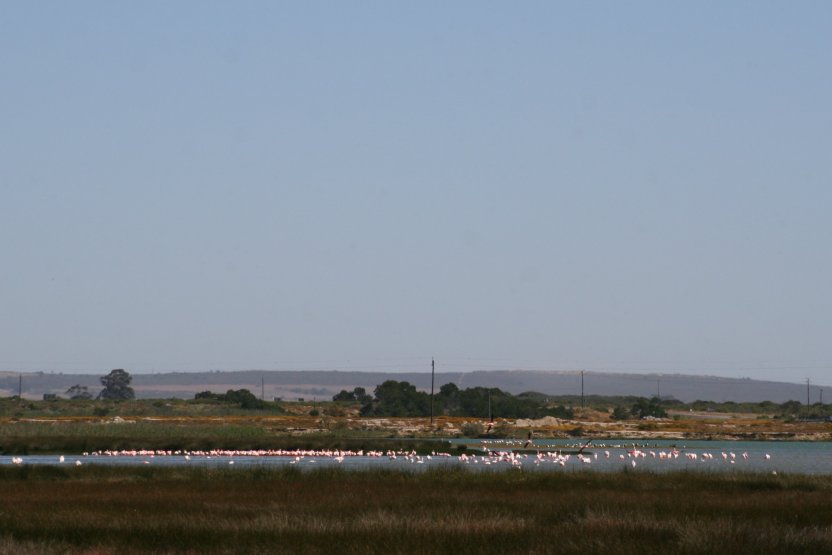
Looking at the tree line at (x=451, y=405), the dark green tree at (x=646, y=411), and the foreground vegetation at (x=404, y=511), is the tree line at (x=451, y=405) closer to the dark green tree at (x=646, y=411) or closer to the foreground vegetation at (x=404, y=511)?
the dark green tree at (x=646, y=411)

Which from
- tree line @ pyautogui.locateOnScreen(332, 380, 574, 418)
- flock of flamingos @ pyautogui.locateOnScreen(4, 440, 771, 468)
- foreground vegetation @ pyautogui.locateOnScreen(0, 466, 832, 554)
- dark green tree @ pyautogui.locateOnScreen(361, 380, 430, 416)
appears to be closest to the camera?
foreground vegetation @ pyautogui.locateOnScreen(0, 466, 832, 554)

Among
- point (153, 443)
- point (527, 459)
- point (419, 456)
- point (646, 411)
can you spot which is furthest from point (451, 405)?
point (527, 459)

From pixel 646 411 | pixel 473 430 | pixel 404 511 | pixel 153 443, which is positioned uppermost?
pixel 646 411

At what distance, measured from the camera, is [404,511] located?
1251 inches

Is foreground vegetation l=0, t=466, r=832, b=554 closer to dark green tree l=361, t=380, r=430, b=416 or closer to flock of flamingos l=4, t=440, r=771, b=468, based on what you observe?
flock of flamingos l=4, t=440, r=771, b=468

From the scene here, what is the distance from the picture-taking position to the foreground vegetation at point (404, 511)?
25.3 metres

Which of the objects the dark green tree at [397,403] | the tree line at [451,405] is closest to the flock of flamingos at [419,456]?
the dark green tree at [397,403]

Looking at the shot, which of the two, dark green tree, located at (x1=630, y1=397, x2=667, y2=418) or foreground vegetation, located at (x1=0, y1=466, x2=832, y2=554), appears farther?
dark green tree, located at (x1=630, y1=397, x2=667, y2=418)

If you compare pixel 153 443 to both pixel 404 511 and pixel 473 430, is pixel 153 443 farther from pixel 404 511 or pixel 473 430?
pixel 404 511

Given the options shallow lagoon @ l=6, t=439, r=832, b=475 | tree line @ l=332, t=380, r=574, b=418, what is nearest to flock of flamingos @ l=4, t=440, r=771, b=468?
shallow lagoon @ l=6, t=439, r=832, b=475

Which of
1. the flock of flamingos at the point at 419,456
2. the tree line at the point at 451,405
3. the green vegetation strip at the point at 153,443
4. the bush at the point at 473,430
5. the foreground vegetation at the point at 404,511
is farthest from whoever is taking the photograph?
the tree line at the point at 451,405

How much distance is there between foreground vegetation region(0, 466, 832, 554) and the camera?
2527cm

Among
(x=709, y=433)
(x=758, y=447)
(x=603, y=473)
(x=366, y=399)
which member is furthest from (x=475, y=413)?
(x=603, y=473)

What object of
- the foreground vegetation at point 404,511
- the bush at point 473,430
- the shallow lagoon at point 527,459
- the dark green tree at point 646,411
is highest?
the dark green tree at point 646,411
